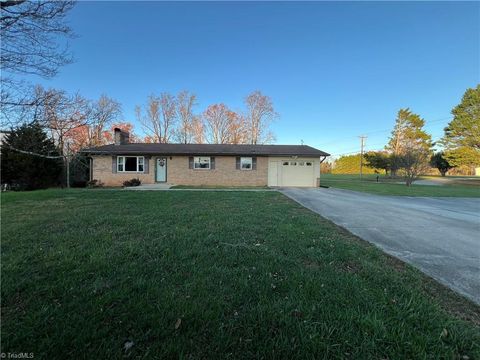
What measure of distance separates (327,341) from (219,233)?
3139 mm

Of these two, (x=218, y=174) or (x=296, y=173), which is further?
(x=296, y=173)

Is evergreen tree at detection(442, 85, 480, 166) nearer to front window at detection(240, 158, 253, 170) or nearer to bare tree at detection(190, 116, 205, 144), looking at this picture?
front window at detection(240, 158, 253, 170)

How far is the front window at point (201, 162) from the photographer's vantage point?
19.9 m

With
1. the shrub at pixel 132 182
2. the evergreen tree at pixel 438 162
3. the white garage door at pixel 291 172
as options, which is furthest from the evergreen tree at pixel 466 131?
the shrub at pixel 132 182

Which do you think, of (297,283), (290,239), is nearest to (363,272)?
(297,283)

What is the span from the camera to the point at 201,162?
65.3 ft

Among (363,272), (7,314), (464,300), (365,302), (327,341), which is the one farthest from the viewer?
(363,272)

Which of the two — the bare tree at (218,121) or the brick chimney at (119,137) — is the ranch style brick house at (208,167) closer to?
the brick chimney at (119,137)

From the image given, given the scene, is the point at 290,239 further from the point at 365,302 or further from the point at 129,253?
the point at 129,253

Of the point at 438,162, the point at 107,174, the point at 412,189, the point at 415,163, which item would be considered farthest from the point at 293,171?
the point at 438,162

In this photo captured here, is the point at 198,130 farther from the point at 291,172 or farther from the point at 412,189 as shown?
the point at 412,189

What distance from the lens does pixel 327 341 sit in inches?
76.5

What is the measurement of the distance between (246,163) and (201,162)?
3679 mm

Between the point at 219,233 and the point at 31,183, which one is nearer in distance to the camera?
the point at 219,233
